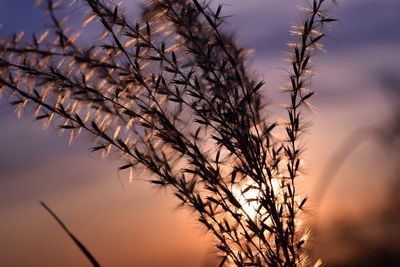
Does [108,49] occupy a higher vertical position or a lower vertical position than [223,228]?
higher

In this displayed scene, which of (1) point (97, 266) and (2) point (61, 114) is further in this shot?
(2) point (61, 114)

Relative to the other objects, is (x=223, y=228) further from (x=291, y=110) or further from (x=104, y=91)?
(x=104, y=91)

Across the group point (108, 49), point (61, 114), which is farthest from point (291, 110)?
point (61, 114)

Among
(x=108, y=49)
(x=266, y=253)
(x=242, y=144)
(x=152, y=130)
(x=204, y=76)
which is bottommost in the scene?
(x=266, y=253)

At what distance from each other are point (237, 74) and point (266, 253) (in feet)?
2.38

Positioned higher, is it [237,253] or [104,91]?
[104,91]

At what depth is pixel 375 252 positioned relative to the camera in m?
2.22

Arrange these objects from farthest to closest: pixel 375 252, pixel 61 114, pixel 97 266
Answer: pixel 61 114, pixel 375 252, pixel 97 266

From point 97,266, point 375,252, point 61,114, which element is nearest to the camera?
point 97,266

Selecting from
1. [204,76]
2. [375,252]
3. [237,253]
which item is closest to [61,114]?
[204,76]

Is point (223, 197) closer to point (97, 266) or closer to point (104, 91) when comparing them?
point (104, 91)

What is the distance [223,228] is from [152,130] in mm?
519

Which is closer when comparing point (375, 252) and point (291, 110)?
point (375, 252)

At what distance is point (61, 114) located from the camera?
2428 millimetres
